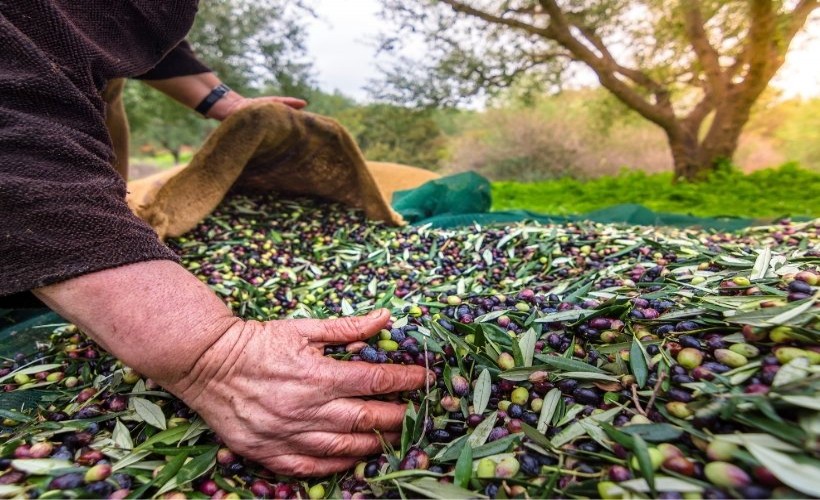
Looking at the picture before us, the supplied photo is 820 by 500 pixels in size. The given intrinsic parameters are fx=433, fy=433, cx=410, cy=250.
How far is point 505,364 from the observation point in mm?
902

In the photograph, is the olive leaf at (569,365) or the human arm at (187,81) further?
the human arm at (187,81)

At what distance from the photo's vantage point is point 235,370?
81 centimetres

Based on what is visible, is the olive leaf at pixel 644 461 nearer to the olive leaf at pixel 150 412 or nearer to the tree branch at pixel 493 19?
the olive leaf at pixel 150 412

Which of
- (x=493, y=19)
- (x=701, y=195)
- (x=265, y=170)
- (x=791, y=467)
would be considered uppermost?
(x=493, y=19)

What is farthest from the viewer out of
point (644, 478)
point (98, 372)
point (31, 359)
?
point (31, 359)

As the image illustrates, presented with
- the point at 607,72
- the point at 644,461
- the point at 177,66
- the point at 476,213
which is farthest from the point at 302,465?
the point at 607,72

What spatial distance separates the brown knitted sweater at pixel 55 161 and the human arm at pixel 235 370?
5 centimetres

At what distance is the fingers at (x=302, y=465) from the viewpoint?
80 centimetres

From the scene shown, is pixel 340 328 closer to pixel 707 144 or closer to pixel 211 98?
pixel 211 98

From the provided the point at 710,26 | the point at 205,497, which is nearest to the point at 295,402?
the point at 205,497

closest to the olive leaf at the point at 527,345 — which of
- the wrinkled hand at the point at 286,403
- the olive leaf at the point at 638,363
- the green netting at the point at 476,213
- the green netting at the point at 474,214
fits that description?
the olive leaf at the point at 638,363

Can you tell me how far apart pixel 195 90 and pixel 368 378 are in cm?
195

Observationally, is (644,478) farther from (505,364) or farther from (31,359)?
(31,359)

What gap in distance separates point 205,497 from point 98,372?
54cm
